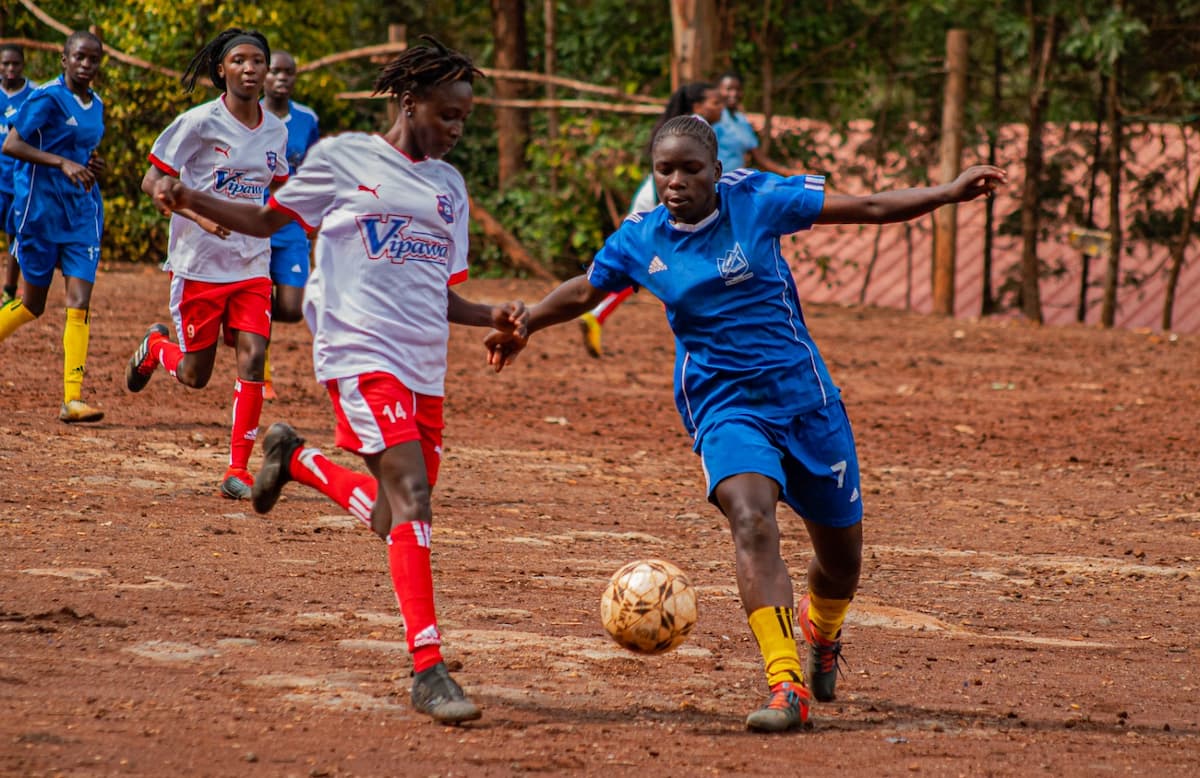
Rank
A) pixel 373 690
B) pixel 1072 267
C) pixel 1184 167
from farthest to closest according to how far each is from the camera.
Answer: pixel 1072 267 → pixel 1184 167 → pixel 373 690

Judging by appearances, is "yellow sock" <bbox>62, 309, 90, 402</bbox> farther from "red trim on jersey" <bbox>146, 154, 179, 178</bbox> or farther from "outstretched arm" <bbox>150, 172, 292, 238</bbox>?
"outstretched arm" <bbox>150, 172, 292, 238</bbox>

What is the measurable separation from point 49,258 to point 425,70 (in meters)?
5.65

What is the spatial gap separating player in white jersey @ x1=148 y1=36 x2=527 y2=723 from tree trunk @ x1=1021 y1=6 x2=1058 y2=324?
46.8 ft

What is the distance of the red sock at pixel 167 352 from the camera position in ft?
27.8

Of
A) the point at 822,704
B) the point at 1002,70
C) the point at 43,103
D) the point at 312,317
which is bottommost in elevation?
the point at 822,704

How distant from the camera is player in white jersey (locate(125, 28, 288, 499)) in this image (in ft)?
25.3

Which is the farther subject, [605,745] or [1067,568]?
[1067,568]

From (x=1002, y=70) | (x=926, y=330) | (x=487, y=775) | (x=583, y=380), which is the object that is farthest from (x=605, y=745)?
(x=1002, y=70)

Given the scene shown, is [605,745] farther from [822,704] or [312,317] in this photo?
[312,317]

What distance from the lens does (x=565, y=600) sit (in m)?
6.03

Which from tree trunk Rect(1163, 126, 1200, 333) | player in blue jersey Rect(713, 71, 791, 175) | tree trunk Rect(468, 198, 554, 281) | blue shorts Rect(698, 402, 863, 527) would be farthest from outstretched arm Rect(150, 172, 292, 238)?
tree trunk Rect(1163, 126, 1200, 333)

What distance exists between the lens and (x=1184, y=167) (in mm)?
18062

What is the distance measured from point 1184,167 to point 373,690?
1575 cm

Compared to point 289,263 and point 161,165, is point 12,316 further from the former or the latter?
point 161,165
